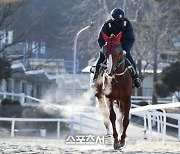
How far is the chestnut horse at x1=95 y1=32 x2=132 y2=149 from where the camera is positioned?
12.5 meters

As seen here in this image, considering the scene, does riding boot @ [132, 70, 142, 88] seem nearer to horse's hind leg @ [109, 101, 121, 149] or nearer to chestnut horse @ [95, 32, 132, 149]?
chestnut horse @ [95, 32, 132, 149]

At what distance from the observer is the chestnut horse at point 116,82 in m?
12.5

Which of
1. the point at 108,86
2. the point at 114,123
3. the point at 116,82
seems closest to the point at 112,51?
the point at 116,82

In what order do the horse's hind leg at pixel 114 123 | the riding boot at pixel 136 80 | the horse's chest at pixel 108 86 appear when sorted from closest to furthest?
the horse's hind leg at pixel 114 123 → the horse's chest at pixel 108 86 → the riding boot at pixel 136 80

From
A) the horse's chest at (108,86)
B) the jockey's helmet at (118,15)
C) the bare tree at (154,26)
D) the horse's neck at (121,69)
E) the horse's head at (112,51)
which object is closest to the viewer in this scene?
the horse's head at (112,51)

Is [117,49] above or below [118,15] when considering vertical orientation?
below

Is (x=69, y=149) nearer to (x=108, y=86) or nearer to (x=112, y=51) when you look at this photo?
(x=108, y=86)

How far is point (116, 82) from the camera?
42.8 feet

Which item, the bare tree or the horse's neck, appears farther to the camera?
the bare tree

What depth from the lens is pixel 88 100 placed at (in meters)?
48.8

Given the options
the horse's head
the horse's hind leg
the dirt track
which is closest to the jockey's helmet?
the horse's head

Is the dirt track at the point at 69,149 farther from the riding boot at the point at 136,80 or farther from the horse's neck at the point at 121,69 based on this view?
the horse's neck at the point at 121,69

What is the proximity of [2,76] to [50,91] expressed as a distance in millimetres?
29038

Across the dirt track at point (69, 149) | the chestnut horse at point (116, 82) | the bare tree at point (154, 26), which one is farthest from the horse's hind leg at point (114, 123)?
the bare tree at point (154, 26)
